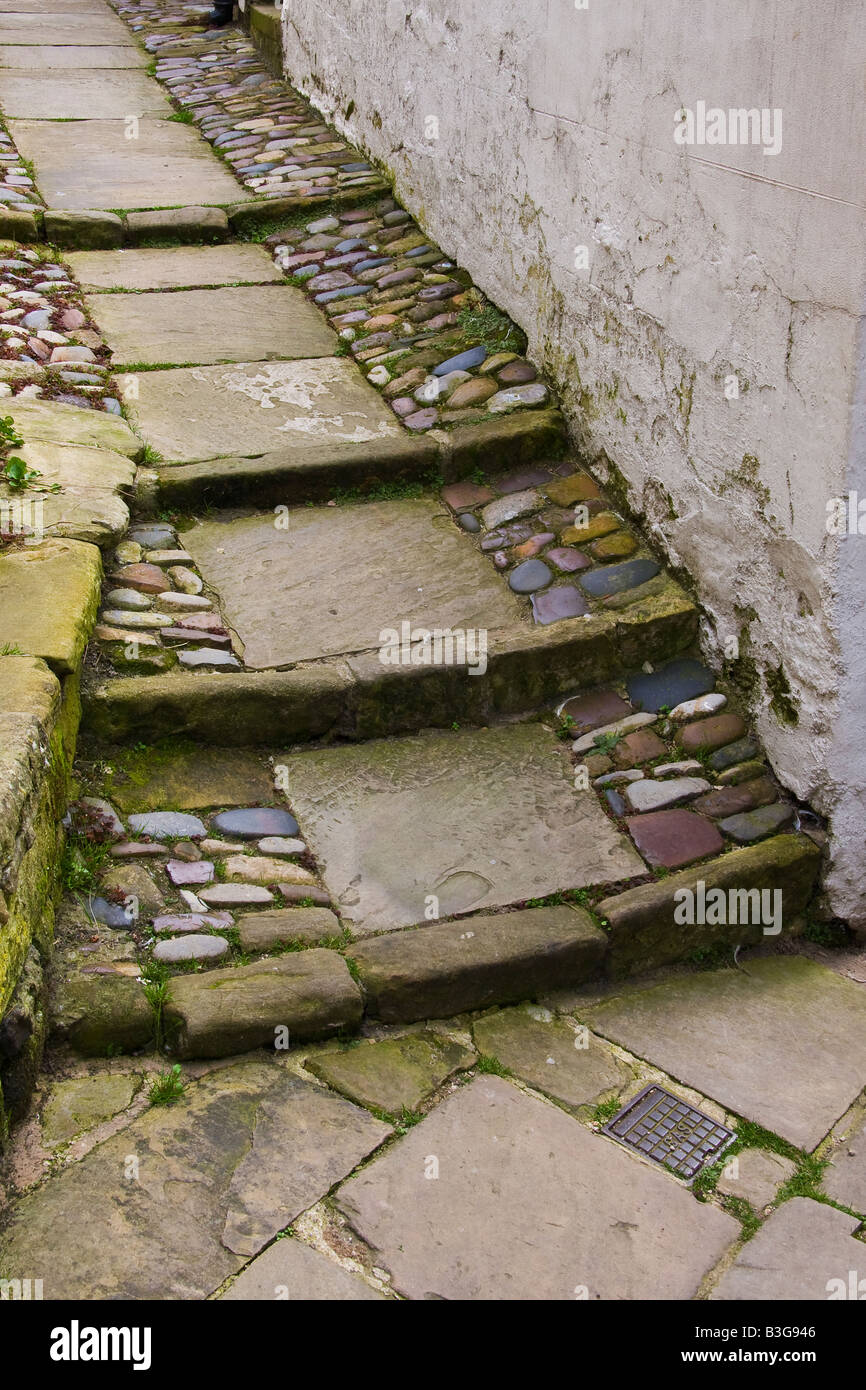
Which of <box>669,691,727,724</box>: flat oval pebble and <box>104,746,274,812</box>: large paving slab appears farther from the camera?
<box>669,691,727,724</box>: flat oval pebble

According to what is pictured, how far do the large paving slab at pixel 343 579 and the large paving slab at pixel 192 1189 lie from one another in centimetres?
133

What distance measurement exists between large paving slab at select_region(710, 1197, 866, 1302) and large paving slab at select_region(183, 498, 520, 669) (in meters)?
1.68

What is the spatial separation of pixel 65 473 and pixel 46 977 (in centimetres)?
182

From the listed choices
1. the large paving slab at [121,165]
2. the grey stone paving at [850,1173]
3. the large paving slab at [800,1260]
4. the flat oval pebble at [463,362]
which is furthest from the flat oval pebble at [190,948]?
the large paving slab at [121,165]

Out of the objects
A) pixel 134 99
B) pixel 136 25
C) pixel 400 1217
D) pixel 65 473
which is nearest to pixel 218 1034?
pixel 400 1217

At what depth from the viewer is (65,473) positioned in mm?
4137

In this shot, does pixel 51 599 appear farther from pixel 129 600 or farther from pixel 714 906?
pixel 714 906

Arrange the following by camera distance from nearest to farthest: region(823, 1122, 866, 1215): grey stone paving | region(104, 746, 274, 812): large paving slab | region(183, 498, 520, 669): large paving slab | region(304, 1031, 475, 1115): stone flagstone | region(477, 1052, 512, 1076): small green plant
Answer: region(823, 1122, 866, 1215): grey stone paving
region(304, 1031, 475, 1115): stone flagstone
region(477, 1052, 512, 1076): small green plant
region(104, 746, 274, 812): large paving slab
region(183, 498, 520, 669): large paving slab

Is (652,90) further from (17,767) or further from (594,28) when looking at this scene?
(17,767)

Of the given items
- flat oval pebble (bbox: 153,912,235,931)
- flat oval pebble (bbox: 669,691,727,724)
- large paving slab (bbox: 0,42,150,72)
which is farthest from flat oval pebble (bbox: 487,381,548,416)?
large paving slab (bbox: 0,42,150,72)

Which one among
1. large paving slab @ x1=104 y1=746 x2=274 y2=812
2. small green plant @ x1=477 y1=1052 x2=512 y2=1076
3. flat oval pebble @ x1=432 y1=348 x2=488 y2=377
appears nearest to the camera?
small green plant @ x1=477 y1=1052 x2=512 y2=1076

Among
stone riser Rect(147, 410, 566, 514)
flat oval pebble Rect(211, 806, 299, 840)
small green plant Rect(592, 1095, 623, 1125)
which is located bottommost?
small green plant Rect(592, 1095, 623, 1125)

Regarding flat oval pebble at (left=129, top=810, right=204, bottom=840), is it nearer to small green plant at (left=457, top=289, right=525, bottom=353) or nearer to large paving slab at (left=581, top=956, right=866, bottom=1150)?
large paving slab at (left=581, top=956, right=866, bottom=1150)

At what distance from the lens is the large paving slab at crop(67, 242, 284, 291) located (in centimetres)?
561
